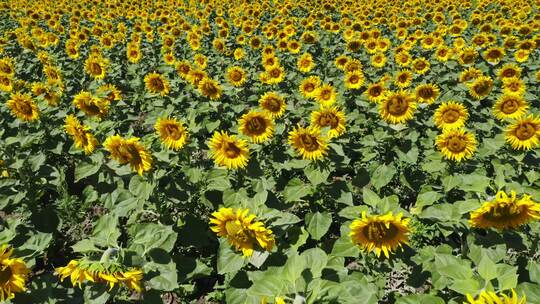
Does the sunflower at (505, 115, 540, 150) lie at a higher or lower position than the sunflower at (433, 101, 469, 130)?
higher

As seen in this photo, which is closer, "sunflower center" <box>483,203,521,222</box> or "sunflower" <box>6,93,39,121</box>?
"sunflower center" <box>483,203,521,222</box>

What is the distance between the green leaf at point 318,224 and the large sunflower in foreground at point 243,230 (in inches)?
45.5

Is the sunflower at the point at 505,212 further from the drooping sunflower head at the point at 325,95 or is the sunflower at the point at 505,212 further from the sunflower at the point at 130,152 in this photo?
the drooping sunflower head at the point at 325,95

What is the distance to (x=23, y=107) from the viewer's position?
18.4 feet

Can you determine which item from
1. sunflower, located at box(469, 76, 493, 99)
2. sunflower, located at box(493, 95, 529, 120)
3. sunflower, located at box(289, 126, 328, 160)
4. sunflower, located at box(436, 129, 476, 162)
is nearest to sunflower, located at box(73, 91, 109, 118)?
sunflower, located at box(289, 126, 328, 160)

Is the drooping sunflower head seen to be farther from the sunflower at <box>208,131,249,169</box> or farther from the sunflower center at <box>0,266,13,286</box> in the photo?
the sunflower center at <box>0,266,13,286</box>

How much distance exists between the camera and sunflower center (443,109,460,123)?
578 centimetres

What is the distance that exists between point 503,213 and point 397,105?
2460mm

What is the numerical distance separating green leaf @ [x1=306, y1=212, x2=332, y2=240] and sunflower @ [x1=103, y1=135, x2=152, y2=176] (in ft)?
5.79

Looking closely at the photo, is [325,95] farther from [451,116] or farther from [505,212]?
[505,212]

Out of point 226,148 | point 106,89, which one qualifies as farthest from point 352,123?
point 106,89

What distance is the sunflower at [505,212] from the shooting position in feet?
9.63

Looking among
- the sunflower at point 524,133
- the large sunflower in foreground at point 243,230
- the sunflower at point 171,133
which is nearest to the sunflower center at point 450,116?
the sunflower at point 524,133

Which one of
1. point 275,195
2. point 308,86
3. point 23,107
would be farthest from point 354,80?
point 23,107
